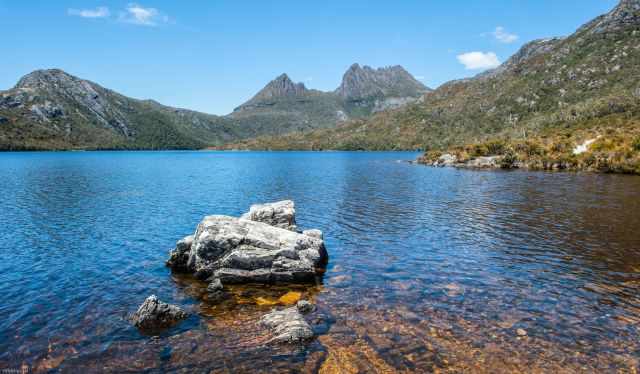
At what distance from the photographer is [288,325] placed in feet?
52.0

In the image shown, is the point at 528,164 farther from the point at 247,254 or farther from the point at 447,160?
the point at 247,254

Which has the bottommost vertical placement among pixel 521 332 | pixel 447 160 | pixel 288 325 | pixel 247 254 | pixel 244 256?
pixel 288 325

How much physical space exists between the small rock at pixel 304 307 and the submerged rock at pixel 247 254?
12.7 feet

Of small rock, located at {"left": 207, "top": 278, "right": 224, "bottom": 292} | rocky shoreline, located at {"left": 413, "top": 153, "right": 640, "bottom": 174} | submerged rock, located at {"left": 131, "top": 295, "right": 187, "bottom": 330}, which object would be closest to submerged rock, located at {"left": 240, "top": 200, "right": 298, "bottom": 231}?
small rock, located at {"left": 207, "top": 278, "right": 224, "bottom": 292}

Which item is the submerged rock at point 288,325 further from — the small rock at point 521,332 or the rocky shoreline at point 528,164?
the rocky shoreline at point 528,164

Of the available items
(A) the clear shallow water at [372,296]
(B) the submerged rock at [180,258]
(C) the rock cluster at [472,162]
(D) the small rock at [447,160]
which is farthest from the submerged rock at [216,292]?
(D) the small rock at [447,160]

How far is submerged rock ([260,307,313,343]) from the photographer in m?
15.2

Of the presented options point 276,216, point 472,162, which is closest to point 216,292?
point 276,216

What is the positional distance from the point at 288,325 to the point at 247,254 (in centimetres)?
788

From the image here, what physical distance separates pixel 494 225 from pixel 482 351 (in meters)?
24.9

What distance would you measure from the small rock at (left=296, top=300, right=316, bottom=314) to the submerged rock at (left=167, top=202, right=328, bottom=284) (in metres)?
3.87

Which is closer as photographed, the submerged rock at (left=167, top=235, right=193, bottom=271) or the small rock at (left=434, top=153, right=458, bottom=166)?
the submerged rock at (left=167, top=235, right=193, bottom=271)

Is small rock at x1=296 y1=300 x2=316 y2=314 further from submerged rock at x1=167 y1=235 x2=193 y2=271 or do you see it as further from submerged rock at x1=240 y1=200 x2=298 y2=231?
submerged rock at x1=240 y1=200 x2=298 y2=231

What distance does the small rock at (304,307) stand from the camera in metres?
18.1
